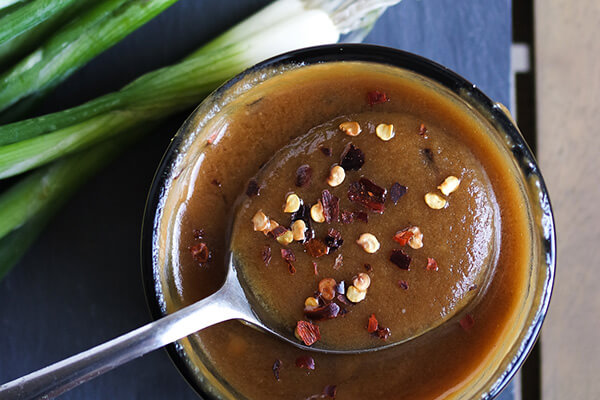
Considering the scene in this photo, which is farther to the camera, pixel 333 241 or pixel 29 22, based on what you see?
pixel 29 22

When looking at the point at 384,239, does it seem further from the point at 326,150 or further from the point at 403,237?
the point at 326,150

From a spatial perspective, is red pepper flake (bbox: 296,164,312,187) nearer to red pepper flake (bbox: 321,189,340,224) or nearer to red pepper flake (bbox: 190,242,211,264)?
red pepper flake (bbox: 321,189,340,224)

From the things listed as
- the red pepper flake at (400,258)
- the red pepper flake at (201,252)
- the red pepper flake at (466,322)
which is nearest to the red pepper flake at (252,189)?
the red pepper flake at (201,252)

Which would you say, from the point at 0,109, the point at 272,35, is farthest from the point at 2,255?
the point at 272,35

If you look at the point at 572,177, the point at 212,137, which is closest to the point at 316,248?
the point at 212,137

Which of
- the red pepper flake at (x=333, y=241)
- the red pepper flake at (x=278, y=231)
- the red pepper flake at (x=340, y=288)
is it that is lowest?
the red pepper flake at (x=340, y=288)

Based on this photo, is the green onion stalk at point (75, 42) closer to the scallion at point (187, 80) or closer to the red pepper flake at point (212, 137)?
the scallion at point (187, 80)
